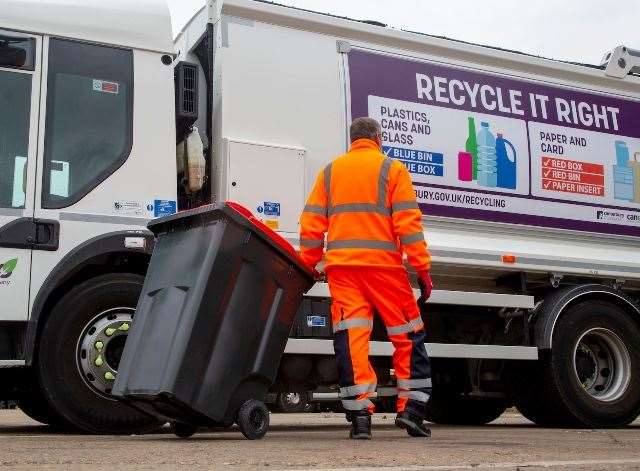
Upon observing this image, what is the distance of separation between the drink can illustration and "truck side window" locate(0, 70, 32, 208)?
284cm

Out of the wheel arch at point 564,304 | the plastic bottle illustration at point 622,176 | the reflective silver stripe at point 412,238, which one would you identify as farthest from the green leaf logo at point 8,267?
the plastic bottle illustration at point 622,176

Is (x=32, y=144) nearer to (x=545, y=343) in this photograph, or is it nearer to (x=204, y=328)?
(x=204, y=328)

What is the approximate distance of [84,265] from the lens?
219 inches

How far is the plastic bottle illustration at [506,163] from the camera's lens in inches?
276

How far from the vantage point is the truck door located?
5340mm

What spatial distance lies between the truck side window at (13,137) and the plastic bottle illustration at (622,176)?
4.29 metres

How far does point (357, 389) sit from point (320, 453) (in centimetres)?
92

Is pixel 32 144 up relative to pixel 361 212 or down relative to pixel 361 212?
up

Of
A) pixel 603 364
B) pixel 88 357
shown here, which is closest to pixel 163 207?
pixel 88 357

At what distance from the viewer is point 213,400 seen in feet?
15.5

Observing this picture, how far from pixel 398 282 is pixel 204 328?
1.11 meters

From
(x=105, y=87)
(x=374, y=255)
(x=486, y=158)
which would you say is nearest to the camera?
(x=374, y=255)

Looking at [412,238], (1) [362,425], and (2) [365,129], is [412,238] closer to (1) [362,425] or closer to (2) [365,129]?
(2) [365,129]

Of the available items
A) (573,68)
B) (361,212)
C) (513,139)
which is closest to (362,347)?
(361,212)
